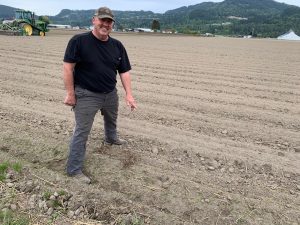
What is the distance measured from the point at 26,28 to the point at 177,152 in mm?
26141

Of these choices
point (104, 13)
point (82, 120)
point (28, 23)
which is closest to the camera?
point (104, 13)

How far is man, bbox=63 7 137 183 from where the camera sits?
13.6 ft

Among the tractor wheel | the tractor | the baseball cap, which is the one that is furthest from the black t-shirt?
the tractor wheel

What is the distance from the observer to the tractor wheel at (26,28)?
28.4 m

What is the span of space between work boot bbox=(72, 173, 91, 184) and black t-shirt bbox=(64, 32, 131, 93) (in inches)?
39.8

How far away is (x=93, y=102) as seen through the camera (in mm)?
4465

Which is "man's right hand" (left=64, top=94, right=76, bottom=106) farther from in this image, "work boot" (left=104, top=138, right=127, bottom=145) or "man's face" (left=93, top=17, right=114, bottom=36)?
"work boot" (left=104, top=138, right=127, bottom=145)

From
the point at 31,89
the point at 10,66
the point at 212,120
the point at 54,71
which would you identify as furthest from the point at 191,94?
the point at 10,66

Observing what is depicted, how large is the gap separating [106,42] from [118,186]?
165 centimetres

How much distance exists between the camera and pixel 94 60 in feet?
14.0

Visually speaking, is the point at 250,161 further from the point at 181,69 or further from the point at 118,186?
the point at 181,69

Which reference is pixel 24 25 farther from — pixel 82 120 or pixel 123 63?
pixel 82 120

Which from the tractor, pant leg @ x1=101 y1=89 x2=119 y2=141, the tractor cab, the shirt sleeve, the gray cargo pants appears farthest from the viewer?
the tractor cab

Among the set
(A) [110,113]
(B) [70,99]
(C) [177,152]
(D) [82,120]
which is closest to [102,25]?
(B) [70,99]
